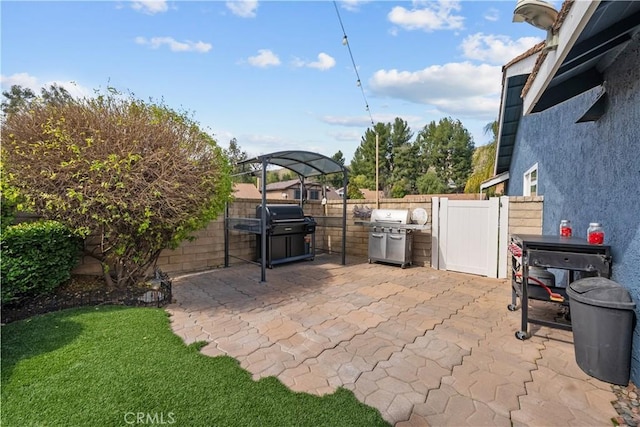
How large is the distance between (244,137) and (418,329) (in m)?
38.7

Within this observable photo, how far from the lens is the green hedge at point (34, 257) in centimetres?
332

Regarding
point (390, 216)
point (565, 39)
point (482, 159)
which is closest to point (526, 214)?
point (390, 216)

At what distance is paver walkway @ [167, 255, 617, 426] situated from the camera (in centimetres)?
216

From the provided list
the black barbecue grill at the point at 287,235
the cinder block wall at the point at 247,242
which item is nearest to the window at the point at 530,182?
the cinder block wall at the point at 247,242

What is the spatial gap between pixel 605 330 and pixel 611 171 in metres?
1.60

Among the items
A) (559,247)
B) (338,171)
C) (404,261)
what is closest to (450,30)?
(338,171)

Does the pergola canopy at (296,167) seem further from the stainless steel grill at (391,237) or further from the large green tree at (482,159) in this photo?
the large green tree at (482,159)

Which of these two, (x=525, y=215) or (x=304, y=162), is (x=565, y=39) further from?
(x=304, y=162)

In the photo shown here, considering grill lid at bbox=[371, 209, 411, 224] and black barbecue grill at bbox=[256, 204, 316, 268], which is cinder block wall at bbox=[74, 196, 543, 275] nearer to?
grill lid at bbox=[371, 209, 411, 224]

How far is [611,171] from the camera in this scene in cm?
297

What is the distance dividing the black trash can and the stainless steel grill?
4138mm

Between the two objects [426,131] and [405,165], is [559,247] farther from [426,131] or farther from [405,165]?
[426,131]

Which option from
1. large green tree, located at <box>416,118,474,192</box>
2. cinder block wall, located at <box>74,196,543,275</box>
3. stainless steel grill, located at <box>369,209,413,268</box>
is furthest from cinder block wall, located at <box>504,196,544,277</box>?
large green tree, located at <box>416,118,474,192</box>

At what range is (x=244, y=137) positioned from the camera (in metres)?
38.8
